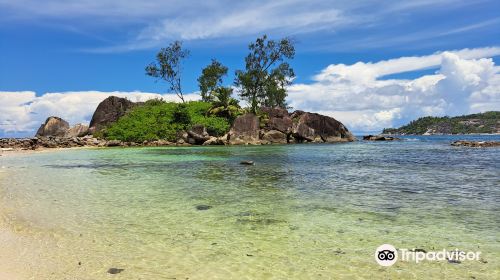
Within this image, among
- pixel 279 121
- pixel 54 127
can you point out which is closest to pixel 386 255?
pixel 279 121

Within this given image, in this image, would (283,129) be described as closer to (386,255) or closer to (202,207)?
(202,207)

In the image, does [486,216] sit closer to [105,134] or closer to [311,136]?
[311,136]

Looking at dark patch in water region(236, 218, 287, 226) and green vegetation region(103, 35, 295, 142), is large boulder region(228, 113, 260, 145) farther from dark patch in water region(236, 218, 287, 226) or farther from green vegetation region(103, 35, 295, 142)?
dark patch in water region(236, 218, 287, 226)

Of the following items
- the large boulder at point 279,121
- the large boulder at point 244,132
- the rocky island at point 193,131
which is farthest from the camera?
the large boulder at point 279,121

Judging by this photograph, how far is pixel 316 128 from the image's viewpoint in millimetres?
67688

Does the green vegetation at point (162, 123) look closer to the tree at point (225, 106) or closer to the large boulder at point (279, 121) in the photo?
the tree at point (225, 106)

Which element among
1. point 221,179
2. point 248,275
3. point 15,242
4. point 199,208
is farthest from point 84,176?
point 248,275

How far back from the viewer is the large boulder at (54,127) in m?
70.8

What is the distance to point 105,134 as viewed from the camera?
213 ft

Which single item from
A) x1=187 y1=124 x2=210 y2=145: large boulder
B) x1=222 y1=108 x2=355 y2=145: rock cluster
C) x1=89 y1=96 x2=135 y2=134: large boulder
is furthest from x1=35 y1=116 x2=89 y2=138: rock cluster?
x1=222 y1=108 x2=355 y2=145: rock cluster

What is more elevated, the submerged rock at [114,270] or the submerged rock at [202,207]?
the submerged rock at [202,207]
